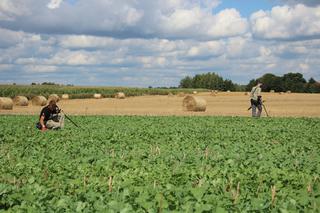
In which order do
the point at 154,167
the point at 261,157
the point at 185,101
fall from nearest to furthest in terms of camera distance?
the point at 154,167 < the point at 261,157 < the point at 185,101

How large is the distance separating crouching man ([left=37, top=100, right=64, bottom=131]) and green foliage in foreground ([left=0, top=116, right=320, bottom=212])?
129 centimetres

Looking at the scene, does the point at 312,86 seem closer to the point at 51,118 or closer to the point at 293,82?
the point at 293,82

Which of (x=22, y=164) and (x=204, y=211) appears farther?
(x=22, y=164)

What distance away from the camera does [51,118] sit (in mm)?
20500

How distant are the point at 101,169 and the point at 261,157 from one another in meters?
Result: 3.82

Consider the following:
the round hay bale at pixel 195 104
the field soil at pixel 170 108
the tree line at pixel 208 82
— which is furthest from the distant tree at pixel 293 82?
the round hay bale at pixel 195 104

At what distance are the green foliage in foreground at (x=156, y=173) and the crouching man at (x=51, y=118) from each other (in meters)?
1.29

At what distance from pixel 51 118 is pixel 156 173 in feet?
36.7

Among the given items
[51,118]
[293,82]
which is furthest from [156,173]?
[293,82]

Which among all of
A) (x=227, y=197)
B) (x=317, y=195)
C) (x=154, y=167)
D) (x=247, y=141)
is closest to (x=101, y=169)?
(x=154, y=167)

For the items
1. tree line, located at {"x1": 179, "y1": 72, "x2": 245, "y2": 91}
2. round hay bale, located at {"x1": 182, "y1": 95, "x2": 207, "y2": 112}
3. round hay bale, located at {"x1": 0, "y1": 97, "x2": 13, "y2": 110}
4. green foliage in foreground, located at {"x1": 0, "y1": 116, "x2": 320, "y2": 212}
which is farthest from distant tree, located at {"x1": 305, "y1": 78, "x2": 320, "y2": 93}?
green foliage in foreground, located at {"x1": 0, "y1": 116, "x2": 320, "y2": 212}

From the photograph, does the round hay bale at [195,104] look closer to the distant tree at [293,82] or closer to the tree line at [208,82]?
the distant tree at [293,82]

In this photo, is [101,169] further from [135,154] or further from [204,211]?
[204,211]

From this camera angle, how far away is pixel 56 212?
21.7ft
